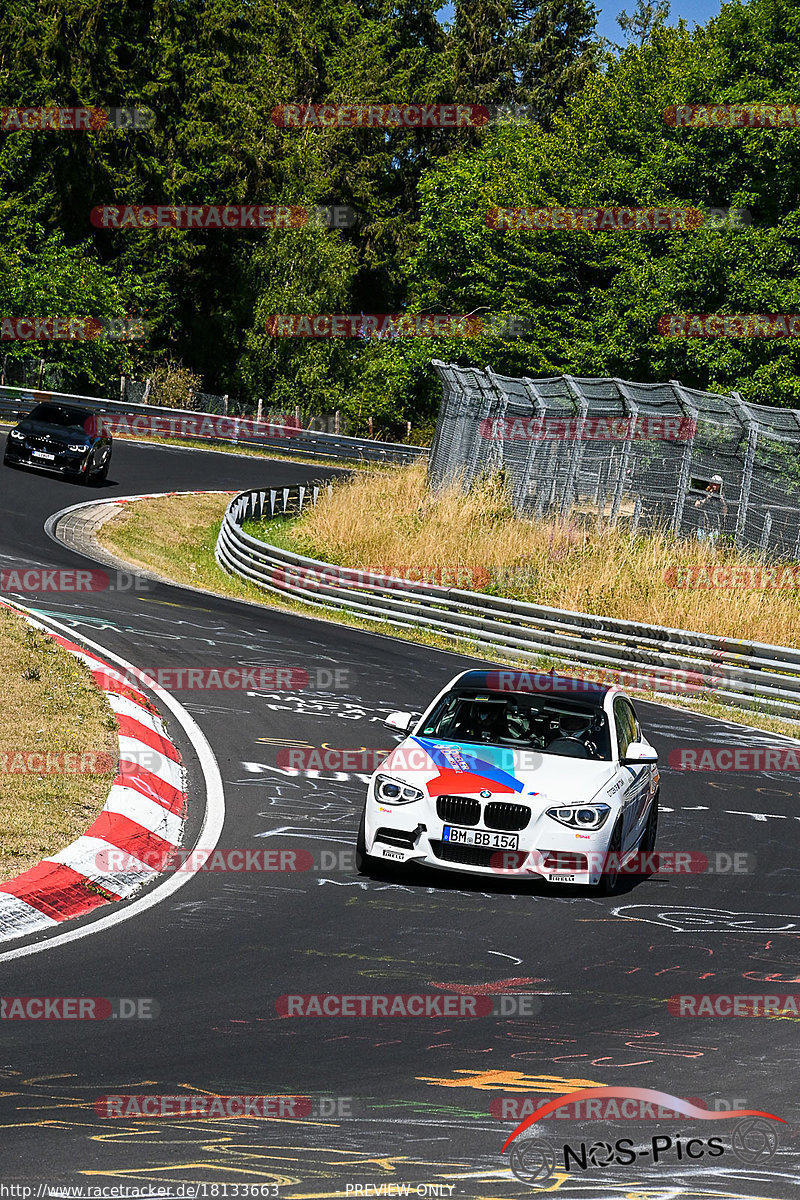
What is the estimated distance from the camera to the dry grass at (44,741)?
945cm

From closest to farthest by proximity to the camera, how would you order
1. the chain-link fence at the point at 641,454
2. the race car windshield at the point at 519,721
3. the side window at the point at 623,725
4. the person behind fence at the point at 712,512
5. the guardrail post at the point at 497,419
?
the race car windshield at the point at 519,721, the side window at the point at 623,725, the chain-link fence at the point at 641,454, the person behind fence at the point at 712,512, the guardrail post at the point at 497,419

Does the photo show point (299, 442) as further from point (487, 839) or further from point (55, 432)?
point (487, 839)

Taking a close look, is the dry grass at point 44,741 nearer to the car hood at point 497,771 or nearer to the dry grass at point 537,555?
the car hood at point 497,771

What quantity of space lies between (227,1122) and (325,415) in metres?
65.8

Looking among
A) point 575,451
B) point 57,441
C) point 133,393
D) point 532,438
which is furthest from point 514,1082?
point 133,393

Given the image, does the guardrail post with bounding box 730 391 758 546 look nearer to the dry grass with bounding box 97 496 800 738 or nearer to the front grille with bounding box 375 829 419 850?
the dry grass with bounding box 97 496 800 738

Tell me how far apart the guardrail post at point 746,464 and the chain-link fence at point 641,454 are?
0.05 ft

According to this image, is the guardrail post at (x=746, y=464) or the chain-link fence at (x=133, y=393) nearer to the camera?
the guardrail post at (x=746, y=464)

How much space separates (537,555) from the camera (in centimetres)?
2584

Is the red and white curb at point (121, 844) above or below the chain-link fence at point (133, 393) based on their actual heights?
below

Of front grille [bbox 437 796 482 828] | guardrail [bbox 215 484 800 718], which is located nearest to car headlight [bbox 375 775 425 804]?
front grille [bbox 437 796 482 828]

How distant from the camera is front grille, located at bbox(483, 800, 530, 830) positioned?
9.07 meters

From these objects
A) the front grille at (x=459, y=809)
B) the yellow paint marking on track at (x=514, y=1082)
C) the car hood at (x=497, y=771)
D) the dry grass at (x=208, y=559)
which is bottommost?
the dry grass at (x=208, y=559)

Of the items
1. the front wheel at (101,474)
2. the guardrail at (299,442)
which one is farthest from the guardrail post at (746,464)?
the guardrail at (299,442)
